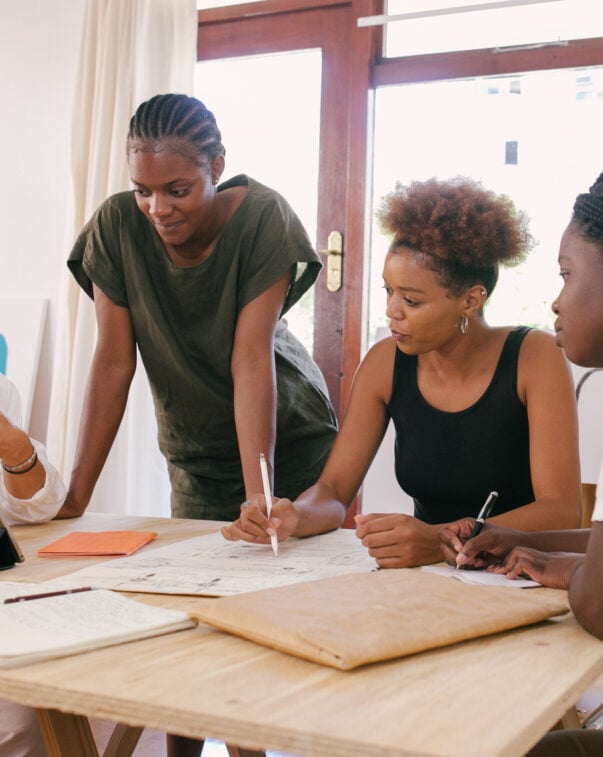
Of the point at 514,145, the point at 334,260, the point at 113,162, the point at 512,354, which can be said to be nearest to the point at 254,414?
the point at 512,354

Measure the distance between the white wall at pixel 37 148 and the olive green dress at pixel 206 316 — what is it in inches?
87.2

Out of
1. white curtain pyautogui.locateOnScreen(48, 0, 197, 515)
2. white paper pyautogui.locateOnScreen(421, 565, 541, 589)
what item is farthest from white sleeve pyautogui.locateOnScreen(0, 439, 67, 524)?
white curtain pyautogui.locateOnScreen(48, 0, 197, 515)

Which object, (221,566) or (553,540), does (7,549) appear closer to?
(221,566)

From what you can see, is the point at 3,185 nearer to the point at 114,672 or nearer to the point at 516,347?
the point at 516,347

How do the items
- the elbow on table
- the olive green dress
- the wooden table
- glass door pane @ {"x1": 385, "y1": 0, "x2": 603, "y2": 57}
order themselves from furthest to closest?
glass door pane @ {"x1": 385, "y1": 0, "x2": 603, "y2": 57} → the olive green dress → the elbow on table → the wooden table

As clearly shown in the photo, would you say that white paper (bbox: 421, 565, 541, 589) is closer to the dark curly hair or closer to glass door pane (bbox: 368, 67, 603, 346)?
the dark curly hair

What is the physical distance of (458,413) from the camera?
5.96 feet

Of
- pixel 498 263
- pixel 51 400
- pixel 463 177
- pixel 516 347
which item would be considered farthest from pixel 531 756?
pixel 51 400

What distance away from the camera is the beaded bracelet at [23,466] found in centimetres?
166

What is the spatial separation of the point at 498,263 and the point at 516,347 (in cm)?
18

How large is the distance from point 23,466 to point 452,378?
2.63 feet

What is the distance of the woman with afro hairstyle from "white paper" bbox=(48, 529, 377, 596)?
0.71 ft

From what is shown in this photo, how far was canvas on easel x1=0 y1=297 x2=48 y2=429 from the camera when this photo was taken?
13.4 ft

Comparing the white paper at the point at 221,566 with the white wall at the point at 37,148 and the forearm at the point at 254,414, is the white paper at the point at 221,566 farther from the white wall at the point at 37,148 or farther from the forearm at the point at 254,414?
the white wall at the point at 37,148
